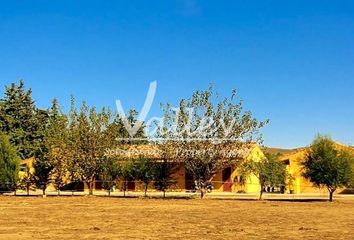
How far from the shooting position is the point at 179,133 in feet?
162

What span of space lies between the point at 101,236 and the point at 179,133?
3205 centimetres

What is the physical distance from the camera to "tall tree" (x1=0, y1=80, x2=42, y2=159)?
82125mm

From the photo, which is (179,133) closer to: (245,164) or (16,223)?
(245,164)

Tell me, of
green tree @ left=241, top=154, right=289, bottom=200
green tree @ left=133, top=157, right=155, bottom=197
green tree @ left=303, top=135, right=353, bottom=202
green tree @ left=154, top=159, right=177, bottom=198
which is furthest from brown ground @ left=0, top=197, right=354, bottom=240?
green tree @ left=133, top=157, right=155, bottom=197

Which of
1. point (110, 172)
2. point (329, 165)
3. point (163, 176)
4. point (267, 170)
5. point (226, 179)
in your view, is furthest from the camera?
point (226, 179)

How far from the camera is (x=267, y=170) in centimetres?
4784

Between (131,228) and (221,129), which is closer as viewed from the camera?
(131,228)

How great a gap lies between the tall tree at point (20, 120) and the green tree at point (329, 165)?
48.5m

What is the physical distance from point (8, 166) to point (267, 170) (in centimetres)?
2631

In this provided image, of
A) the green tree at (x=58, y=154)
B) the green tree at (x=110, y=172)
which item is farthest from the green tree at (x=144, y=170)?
the green tree at (x=58, y=154)

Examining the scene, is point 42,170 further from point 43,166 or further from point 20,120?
point 20,120

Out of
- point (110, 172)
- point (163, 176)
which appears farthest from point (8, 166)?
point (163, 176)

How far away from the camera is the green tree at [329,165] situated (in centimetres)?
4394

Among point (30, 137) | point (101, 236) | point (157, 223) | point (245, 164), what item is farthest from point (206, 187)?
point (30, 137)
